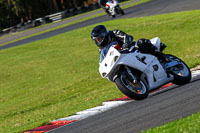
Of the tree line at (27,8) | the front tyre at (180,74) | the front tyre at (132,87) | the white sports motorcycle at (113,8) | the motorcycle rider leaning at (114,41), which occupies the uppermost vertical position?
the motorcycle rider leaning at (114,41)

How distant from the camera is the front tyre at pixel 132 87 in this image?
7.58m

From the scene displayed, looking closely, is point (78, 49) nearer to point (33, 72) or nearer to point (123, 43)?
point (33, 72)

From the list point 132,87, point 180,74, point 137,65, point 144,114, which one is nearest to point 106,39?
point 137,65

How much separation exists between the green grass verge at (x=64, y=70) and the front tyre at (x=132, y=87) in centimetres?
183

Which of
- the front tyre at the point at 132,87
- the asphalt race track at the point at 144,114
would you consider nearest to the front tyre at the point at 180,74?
the asphalt race track at the point at 144,114

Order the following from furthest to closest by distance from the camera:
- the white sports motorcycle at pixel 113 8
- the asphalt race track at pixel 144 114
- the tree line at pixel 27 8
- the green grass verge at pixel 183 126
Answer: the tree line at pixel 27 8
the white sports motorcycle at pixel 113 8
the asphalt race track at pixel 144 114
the green grass verge at pixel 183 126

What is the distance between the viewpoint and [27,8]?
5850cm

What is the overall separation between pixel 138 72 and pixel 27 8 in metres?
52.3

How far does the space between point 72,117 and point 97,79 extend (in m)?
6.60

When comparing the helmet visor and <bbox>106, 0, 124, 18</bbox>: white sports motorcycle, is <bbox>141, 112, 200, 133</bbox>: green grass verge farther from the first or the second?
<bbox>106, 0, 124, 18</bbox>: white sports motorcycle

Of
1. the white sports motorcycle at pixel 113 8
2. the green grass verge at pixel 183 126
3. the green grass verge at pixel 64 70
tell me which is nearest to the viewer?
the green grass verge at pixel 183 126

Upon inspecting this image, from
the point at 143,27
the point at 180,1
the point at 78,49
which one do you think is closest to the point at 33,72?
the point at 78,49

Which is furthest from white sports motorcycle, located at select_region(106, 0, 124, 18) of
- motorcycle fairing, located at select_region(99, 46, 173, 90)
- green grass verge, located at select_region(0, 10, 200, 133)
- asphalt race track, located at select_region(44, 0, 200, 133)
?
motorcycle fairing, located at select_region(99, 46, 173, 90)

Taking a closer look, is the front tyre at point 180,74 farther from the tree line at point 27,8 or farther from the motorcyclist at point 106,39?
the tree line at point 27,8
